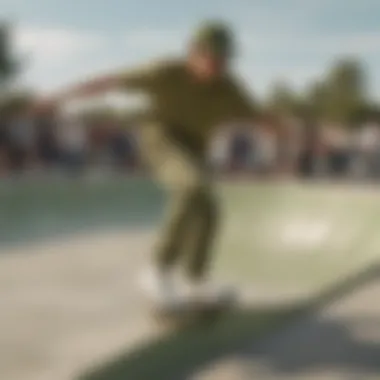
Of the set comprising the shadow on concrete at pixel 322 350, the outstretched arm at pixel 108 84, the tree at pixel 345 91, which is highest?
the outstretched arm at pixel 108 84

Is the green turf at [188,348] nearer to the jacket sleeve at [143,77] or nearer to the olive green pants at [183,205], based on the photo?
the olive green pants at [183,205]

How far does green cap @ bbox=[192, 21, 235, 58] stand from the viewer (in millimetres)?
863

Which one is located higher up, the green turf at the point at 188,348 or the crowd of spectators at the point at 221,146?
the crowd of spectators at the point at 221,146

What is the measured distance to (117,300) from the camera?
92cm

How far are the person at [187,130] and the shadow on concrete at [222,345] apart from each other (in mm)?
41

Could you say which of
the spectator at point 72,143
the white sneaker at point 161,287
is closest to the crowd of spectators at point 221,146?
the spectator at point 72,143

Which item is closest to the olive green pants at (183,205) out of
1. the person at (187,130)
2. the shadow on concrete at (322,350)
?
the person at (187,130)

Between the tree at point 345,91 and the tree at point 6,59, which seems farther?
the tree at point 345,91

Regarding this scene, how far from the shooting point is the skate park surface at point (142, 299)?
852 mm

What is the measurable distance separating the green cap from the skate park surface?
0.15m

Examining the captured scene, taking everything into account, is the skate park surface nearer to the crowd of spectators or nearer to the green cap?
the crowd of spectators

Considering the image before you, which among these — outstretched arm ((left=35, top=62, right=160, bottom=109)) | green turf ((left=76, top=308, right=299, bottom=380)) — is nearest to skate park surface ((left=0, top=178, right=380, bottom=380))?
green turf ((left=76, top=308, right=299, bottom=380))

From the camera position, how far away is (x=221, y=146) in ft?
2.99

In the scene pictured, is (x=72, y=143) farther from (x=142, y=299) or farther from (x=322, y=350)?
(x=322, y=350)
